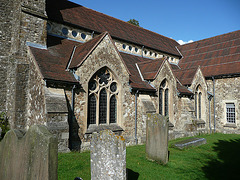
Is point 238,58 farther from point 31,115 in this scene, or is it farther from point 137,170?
point 31,115

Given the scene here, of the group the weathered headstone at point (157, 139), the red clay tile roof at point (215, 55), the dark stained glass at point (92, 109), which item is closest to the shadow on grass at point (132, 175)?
the weathered headstone at point (157, 139)

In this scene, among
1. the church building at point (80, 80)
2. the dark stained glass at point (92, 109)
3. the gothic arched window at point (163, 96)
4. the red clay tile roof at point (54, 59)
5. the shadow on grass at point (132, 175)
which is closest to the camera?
the shadow on grass at point (132, 175)

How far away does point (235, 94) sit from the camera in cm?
1888

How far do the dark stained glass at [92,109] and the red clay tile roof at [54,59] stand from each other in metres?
1.72

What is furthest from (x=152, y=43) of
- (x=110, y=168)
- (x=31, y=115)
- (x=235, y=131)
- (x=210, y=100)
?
(x=110, y=168)

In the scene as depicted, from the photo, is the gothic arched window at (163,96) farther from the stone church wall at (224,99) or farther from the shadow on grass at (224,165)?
the stone church wall at (224,99)

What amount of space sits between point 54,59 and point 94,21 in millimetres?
8056

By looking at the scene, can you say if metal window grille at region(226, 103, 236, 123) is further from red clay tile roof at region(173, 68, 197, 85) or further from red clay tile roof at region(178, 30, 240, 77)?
red clay tile roof at region(173, 68, 197, 85)

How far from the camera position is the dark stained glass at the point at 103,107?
1184 cm

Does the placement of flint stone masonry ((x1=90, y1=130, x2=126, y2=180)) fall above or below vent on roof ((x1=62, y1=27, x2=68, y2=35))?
below

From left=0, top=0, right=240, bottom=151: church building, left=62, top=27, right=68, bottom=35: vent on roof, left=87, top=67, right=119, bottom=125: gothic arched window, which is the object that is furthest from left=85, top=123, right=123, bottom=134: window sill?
left=62, top=27, right=68, bottom=35: vent on roof

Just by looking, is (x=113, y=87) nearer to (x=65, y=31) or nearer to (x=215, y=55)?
(x=65, y=31)

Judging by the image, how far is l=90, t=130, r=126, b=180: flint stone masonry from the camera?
15.3 feet

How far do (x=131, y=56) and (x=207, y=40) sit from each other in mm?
14277
